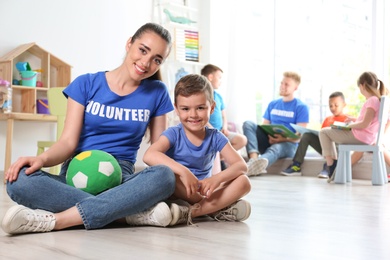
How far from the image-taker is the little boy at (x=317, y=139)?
192 inches

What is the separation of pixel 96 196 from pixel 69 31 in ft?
11.2

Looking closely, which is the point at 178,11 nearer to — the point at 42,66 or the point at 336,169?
the point at 42,66

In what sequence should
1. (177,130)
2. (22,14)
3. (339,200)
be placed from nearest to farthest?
(177,130) < (339,200) < (22,14)

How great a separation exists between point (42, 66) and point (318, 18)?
257 cm

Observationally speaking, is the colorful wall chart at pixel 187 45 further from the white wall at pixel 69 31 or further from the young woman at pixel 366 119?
the young woman at pixel 366 119

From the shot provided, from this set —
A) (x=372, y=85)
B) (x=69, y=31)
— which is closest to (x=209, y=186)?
(x=372, y=85)

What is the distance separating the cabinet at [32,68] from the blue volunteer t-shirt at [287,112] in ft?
6.23

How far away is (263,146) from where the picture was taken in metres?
5.35

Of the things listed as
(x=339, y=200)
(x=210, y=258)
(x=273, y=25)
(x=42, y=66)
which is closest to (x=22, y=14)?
(x=42, y=66)

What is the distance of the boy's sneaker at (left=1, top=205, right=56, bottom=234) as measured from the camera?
158 cm

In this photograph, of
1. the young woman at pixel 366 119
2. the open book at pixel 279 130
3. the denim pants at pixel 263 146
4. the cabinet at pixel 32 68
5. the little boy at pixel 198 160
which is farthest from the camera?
the denim pants at pixel 263 146

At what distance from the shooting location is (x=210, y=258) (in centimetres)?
135

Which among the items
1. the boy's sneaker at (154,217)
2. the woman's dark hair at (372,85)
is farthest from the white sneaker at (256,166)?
the boy's sneaker at (154,217)

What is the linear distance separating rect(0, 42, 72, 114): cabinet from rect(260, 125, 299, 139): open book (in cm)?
179
